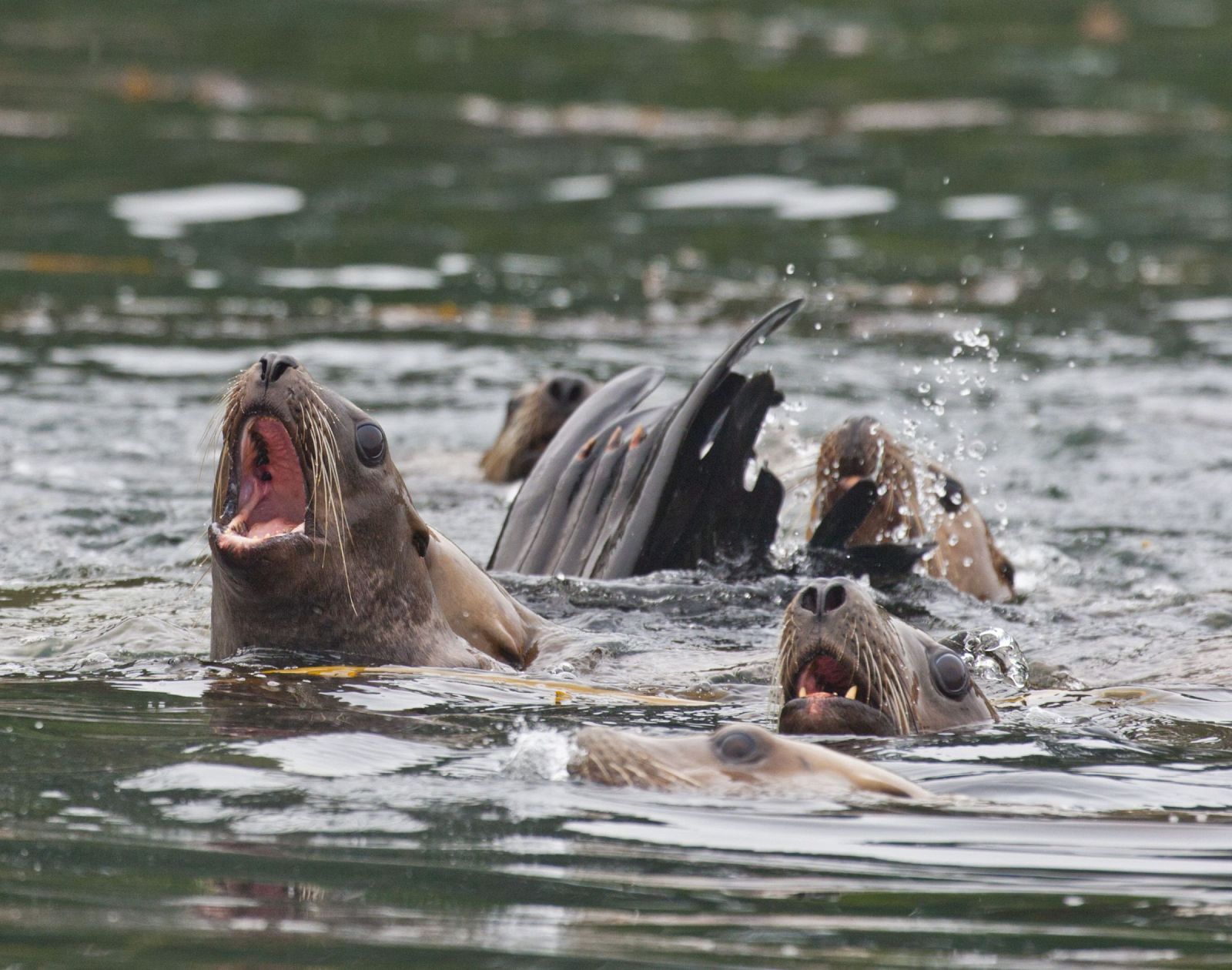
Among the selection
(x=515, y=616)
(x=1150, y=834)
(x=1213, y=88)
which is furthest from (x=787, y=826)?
(x=1213, y=88)

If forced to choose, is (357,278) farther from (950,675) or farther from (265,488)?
(950,675)

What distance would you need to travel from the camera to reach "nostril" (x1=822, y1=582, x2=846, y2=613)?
16.4 feet

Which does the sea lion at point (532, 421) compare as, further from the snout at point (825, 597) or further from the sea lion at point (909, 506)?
the snout at point (825, 597)

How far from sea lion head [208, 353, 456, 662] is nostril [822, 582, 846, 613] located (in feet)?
4.06

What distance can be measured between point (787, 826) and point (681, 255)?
1037 cm

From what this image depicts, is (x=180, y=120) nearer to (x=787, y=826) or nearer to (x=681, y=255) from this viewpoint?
(x=681, y=255)

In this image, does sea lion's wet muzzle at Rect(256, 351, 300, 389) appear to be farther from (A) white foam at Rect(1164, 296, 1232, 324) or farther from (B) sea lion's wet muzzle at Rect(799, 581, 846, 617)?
(A) white foam at Rect(1164, 296, 1232, 324)

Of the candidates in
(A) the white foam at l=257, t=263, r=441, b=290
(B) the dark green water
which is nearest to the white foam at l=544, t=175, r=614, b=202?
(B) the dark green water

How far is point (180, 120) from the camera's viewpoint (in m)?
18.0

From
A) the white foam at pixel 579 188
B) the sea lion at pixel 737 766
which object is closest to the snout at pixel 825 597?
the sea lion at pixel 737 766

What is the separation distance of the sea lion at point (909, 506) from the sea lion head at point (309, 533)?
188 cm

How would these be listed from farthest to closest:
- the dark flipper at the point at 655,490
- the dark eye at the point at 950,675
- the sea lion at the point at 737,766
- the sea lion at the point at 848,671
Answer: the dark flipper at the point at 655,490, the dark eye at the point at 950,675, the sea lion at the point at 848,671, the sea lion at the point at 737,766

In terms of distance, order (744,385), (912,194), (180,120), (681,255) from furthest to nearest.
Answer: (180,120) < (912,194) < (681,255) < (744,385)

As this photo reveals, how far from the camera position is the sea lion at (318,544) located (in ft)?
17.9
